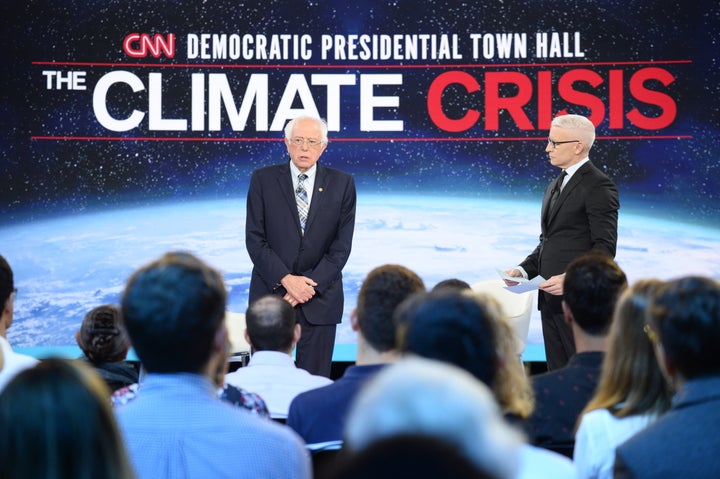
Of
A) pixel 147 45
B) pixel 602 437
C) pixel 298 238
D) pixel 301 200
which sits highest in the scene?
pixel 147 45

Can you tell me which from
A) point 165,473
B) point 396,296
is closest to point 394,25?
point 396,296

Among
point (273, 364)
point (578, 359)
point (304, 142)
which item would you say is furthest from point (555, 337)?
point (578, 359)

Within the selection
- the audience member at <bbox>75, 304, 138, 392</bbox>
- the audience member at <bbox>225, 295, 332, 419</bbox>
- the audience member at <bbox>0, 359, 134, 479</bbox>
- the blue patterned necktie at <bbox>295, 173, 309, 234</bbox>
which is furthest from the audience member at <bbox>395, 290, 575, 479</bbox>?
the blue patterned necktie at <bbox>295, 173, 309, 234</bbox>

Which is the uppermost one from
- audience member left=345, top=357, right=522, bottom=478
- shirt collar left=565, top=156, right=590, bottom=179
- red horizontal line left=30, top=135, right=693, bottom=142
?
red horizontal line left=30, top=135, right=693, bottom=142

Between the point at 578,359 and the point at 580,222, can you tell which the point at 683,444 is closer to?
the point at 578,359

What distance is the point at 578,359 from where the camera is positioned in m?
2.51

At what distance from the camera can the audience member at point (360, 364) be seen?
7.27 feet

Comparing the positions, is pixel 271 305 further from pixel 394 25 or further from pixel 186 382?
pixel 394 25

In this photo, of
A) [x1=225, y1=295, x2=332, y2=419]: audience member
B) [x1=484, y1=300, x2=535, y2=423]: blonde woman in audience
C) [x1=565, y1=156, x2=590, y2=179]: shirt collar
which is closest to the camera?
[x1=484, y1=300, x2=535, y2=423]: blonde woman in audience

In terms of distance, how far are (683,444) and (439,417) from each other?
1040 mm

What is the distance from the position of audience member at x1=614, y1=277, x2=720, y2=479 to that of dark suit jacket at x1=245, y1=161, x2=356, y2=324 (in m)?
2.94

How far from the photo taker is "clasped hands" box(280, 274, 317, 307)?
14.8ft

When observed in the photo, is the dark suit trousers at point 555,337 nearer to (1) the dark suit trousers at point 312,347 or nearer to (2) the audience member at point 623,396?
(1) the dark suit trousers at point 312,347

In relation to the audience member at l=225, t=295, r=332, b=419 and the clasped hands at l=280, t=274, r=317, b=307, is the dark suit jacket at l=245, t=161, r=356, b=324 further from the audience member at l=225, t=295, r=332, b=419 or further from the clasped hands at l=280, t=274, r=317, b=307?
the audience member at l=225, t=295, r=332, b=419
